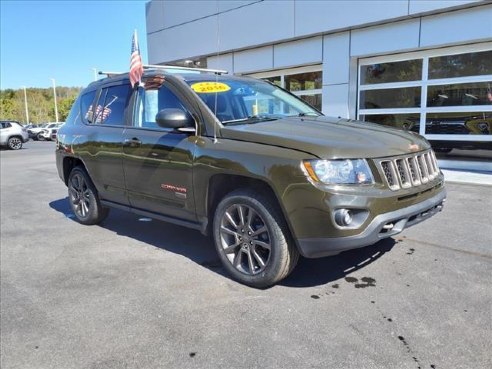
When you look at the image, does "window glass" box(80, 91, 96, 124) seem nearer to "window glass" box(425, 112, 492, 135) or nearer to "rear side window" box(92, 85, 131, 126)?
"rear side window" box(92, 85, 131, 126)

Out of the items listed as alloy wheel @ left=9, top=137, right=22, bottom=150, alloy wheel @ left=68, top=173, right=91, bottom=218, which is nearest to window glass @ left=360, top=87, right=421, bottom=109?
alloy wheel @ left=68, top=173, right=91, bottom=218

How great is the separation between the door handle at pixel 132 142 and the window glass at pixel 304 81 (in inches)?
323

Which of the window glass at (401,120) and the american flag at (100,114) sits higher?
the american flag at (100,114)

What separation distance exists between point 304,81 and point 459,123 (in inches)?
171

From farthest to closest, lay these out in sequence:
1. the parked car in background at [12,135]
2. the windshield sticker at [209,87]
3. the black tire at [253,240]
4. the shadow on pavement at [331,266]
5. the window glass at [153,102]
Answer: the parked car in background at [12,135] → the window glass at [153,102] → the windshield sticker at [209,87] → the shadow on pavement at [331,266] → the black tire at [253,240]

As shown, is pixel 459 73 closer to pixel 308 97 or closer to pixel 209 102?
pixel 308 97

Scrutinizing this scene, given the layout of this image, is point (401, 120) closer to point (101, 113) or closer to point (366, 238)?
point (101, 113)

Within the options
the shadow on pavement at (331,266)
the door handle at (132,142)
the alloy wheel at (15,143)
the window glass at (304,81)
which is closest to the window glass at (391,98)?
the window glass at (304,81)

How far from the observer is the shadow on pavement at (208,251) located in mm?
3824

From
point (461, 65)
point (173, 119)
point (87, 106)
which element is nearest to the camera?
point (173, 119)

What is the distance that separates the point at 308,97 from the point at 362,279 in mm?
9098

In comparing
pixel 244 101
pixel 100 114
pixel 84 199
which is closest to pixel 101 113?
pixel 100 114

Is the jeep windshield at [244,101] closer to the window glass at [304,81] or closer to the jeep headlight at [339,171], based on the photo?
the jeep headlight at [339,171]

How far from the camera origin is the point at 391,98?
10602 mm
